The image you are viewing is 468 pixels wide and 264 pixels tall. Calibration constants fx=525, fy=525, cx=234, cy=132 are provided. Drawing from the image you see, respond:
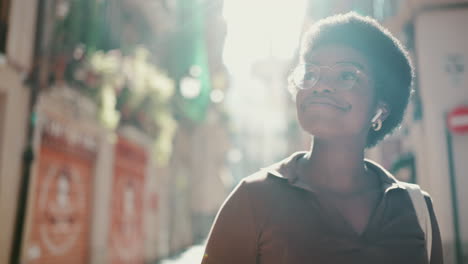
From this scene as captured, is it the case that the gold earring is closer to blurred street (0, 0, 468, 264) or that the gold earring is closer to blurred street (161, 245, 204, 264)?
blurred street (0, 0, 468, 264)

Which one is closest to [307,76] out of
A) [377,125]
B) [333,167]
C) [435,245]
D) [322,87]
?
[322,87]

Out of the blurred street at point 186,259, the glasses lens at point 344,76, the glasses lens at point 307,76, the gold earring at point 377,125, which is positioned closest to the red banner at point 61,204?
the blurred street at point 186,259

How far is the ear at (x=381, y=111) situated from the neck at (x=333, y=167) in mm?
206

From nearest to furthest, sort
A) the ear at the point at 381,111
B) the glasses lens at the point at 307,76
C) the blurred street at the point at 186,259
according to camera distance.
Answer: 1. the glasses lens at the point at 307,76
2. the ear at the point at 381,111
3. the blurred street at the point at 186,259

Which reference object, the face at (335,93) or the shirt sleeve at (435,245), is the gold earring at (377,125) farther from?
the shirt sleeve at (435,245)

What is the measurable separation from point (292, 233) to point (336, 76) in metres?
0.59

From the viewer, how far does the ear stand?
6.94 feet

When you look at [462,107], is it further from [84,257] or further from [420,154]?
[84,257]

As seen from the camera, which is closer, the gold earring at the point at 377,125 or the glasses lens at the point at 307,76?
the glasses lens at the point at 307,76

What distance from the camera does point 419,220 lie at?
5.98 feet

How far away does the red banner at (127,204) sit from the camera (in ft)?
43.3

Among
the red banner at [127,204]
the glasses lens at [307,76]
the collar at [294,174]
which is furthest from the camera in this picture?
the red banner at [127,204]

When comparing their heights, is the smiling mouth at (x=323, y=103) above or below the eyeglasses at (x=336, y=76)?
below

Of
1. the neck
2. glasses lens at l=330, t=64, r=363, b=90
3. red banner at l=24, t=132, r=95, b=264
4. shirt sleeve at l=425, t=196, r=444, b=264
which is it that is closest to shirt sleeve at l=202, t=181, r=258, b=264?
the neck
